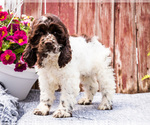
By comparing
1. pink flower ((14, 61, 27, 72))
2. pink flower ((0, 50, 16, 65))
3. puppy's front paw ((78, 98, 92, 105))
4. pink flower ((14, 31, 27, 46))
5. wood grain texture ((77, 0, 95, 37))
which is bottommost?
puppy's front paw ((78, 98, 92, 105))

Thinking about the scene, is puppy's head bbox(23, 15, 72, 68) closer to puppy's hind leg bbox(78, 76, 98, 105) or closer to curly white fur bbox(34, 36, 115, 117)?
curly white fur bbox(34, 36, 115, 117)

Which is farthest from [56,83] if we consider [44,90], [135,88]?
[135,88]

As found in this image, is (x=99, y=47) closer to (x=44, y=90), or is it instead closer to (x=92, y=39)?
(x=92, y=39)

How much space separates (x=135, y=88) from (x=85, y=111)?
1.60 m

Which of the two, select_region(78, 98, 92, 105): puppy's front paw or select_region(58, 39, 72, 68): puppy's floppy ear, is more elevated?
select_region(58, 39, 72, 68): puppy's floppy ear

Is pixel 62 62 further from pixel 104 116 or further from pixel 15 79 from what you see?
pixel 15 79

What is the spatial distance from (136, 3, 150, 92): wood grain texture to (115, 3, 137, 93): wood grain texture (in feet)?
0.29

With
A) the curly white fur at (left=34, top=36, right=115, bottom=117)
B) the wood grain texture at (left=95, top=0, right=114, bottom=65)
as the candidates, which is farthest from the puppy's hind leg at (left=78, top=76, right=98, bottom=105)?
the wood grain texture at (left=95, top=0, right=114, bottom=65)

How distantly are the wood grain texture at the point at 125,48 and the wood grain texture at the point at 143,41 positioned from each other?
0.29ft

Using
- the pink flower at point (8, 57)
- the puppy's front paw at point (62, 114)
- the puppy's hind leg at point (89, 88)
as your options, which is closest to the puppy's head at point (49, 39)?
the puppy's front paw at point (62, 114)

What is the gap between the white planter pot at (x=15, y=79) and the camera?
2.94 m

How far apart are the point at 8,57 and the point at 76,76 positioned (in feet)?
3.03

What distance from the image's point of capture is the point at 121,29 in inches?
158

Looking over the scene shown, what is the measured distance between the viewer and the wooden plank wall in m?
3.99
